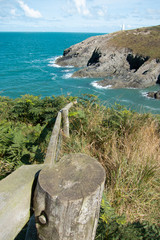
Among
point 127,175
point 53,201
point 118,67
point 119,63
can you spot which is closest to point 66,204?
point 53,201

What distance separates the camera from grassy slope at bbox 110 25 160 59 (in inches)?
1574

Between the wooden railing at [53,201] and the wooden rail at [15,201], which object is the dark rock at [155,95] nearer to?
the wooden railing at [53,201]

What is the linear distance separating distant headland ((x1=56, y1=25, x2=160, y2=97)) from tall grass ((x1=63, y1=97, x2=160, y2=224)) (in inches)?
1153

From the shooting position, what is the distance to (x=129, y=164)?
2.92 metres

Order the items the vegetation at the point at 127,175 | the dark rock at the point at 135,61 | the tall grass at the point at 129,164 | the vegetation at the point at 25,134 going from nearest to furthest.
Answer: the vegetation at the point at 127,175 < the tall grass at the point at 129,164 < the vegetation at the point at 25,134 < the dark rock at the point at 135,61

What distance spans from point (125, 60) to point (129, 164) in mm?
42908

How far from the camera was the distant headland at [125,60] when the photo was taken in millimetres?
34344

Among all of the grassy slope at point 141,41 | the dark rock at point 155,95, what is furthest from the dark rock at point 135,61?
the dark rock at point 155,95

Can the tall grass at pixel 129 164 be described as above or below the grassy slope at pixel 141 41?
below

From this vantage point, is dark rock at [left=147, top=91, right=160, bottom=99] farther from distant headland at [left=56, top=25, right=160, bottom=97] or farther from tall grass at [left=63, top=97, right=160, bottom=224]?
tall grass at [left=63, top=97, right=160, bottom=224]

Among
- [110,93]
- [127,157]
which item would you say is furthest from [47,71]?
[127,157]

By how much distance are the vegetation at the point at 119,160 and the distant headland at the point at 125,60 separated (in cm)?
2913

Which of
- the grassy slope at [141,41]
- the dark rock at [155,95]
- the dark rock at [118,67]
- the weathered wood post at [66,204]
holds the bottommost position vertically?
the dark rock at [155,95]

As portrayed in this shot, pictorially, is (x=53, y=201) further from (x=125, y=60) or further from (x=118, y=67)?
(x=125, y=60)
